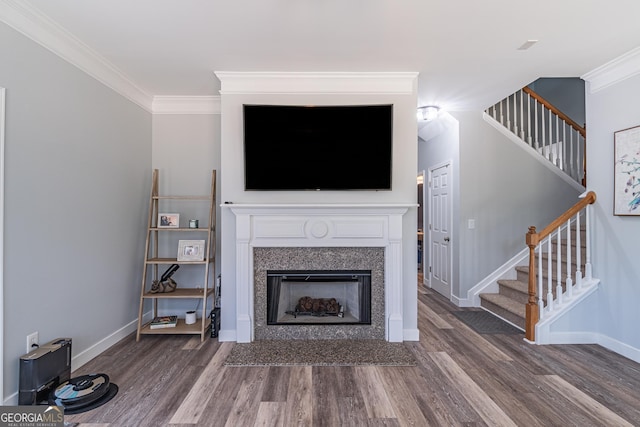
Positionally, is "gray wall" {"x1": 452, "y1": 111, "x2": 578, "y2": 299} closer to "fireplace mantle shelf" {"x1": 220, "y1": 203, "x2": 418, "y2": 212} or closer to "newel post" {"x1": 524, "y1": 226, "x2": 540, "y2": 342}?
"newel post" {"x1": 524, "y1": 226, "x2": 540, "y2": 342}

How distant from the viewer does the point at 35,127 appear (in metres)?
2.17

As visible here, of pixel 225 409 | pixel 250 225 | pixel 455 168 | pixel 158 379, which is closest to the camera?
pixel 225 409

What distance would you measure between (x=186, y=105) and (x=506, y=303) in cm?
428

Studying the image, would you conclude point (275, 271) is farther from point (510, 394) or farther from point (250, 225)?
point (510, 394)

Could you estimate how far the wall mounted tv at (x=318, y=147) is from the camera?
2.98m

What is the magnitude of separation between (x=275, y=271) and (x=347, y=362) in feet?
3.44

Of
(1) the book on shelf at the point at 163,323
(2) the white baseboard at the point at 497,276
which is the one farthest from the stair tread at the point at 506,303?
(1) the book on shelf at the point at 163,323

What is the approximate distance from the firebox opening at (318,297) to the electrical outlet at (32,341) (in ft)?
5.59

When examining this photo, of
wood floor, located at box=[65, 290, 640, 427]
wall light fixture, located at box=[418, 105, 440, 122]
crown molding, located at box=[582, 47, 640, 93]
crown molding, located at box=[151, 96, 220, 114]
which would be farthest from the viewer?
wall light fixture, located at box=[418, 105, 440, 122]

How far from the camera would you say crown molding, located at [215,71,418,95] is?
304 centimetres

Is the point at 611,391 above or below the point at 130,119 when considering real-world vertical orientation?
below

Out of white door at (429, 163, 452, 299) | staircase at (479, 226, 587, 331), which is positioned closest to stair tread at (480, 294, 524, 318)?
staircase at (479, 226, 587, 331)

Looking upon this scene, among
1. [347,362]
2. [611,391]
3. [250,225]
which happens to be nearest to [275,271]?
[250,225]

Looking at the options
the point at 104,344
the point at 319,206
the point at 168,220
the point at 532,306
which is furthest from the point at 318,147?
the point at 104,344
